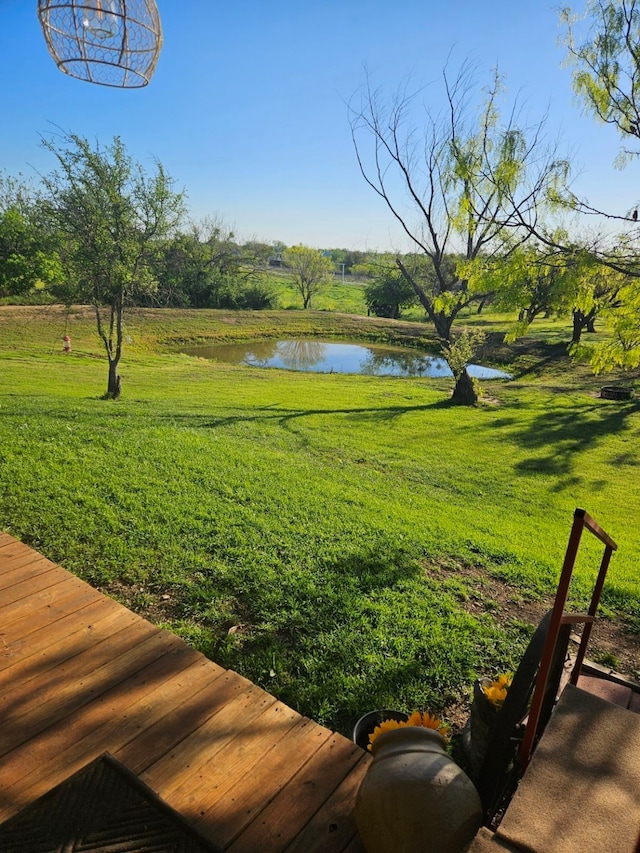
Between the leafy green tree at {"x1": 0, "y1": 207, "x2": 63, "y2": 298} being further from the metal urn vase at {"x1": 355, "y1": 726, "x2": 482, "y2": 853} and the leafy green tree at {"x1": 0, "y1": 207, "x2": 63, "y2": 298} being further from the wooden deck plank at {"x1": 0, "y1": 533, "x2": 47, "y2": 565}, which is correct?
the metal urn vase at {"x1": 355, "y1": 726, "x2": 482, "y2": 853}

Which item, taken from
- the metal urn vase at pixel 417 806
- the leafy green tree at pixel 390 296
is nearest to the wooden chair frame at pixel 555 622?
the metal urn vase at pixel 417 806

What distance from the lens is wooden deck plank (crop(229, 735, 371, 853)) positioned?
173cm

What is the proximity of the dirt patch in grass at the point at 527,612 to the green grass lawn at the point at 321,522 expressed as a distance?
0.15 feet

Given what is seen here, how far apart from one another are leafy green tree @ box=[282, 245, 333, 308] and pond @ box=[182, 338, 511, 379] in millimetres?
14658

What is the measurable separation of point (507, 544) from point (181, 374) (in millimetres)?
15612

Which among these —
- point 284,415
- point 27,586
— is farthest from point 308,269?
point 27,586

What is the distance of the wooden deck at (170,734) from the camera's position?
1815mm

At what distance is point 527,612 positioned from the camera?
394 cm

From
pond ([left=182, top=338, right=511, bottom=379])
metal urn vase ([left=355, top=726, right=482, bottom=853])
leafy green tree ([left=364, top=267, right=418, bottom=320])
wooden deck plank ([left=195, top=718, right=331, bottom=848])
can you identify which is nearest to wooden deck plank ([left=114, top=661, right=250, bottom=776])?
wooden deck plank ([left=195, top=718, right=331, bottom=848])

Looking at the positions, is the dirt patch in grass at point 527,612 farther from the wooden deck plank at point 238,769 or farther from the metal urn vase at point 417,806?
the metal urn vase at point 417,806

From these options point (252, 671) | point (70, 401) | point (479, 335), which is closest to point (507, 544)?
point (252, 671)

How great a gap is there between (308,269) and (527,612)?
44.6 m

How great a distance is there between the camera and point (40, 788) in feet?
6.13

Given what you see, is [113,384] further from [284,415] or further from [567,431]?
[567,431]
